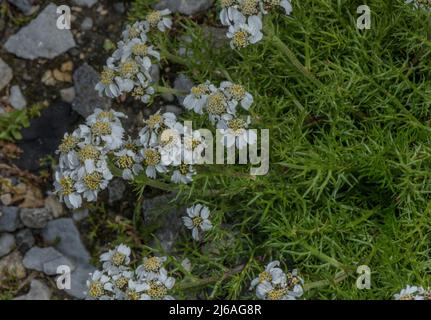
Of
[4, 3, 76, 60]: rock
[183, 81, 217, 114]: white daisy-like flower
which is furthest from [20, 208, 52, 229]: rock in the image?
[183, 81, 217, 114]: white daisy-like flower

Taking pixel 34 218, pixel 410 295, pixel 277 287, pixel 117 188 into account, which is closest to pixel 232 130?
pixel 277 287

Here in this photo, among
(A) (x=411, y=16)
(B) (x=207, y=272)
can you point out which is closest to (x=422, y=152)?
(A) (x=411, y=16)

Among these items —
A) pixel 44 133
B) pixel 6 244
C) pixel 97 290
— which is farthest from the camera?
pixel 44 133

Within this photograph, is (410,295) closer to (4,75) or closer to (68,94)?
(68,94)

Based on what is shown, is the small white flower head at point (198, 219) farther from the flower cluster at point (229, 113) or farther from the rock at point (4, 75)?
the rock at point (4, 75)

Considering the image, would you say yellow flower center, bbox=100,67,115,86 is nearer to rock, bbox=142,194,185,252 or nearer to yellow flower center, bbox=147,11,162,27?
yellow flower center, bbox=147,11,162,27
